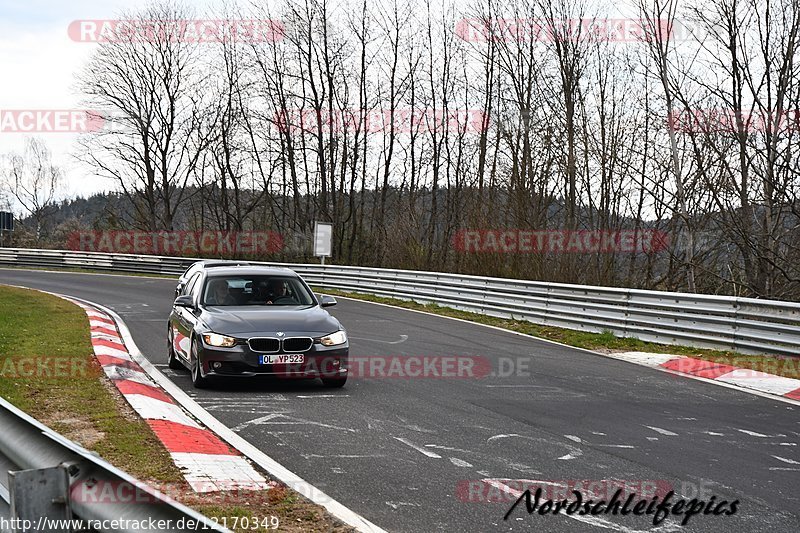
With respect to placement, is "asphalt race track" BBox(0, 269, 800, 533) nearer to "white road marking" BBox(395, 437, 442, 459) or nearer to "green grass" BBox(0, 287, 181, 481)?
"white road marking" BBox(395, 437, 442, 459)

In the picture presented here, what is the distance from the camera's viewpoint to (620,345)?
15.6 m

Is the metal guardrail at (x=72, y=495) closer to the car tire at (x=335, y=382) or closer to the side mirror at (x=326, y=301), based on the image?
the car tire at (x=335, y=382)

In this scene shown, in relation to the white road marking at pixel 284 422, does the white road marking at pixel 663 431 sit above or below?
above

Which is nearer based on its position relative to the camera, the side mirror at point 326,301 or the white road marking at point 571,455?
the white road marking at point 571,455

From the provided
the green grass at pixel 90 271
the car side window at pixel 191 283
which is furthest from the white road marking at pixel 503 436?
the green grass at pixel 90 271

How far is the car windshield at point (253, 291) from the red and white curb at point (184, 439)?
1.33 m

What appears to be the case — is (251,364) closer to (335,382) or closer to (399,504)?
(335,382)

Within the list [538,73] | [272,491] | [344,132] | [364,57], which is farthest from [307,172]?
[272,491]

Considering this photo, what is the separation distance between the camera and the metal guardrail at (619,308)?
1347 centimetres

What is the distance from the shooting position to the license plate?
31.5 ft

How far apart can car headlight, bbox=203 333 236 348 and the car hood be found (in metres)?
0.06

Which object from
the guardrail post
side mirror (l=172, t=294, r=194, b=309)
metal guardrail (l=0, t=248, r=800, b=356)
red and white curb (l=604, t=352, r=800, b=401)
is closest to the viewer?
the guardrail post
